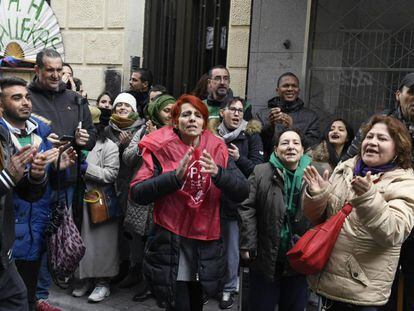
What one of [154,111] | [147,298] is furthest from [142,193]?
[147,298]

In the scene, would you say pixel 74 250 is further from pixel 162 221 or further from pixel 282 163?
pixel 282 163

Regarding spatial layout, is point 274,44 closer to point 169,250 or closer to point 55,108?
point 55,108

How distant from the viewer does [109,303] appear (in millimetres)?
5262

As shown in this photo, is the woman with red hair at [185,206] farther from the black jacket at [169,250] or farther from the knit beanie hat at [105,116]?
the knit beanie hat at [105,116]

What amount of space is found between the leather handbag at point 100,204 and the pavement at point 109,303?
75cm

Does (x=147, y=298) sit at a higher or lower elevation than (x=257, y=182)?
lower

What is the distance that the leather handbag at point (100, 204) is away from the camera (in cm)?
527

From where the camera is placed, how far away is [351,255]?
312 centimetres

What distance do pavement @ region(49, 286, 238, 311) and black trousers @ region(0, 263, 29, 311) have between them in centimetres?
178

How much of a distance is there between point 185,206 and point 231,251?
1.39 metres

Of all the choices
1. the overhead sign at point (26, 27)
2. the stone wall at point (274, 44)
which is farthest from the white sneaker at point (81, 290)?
the overhead sign at point (26, 27)

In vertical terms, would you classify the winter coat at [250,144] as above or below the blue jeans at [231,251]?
above

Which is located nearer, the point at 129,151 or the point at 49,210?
the point at 49,210

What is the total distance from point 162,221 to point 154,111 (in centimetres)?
163
